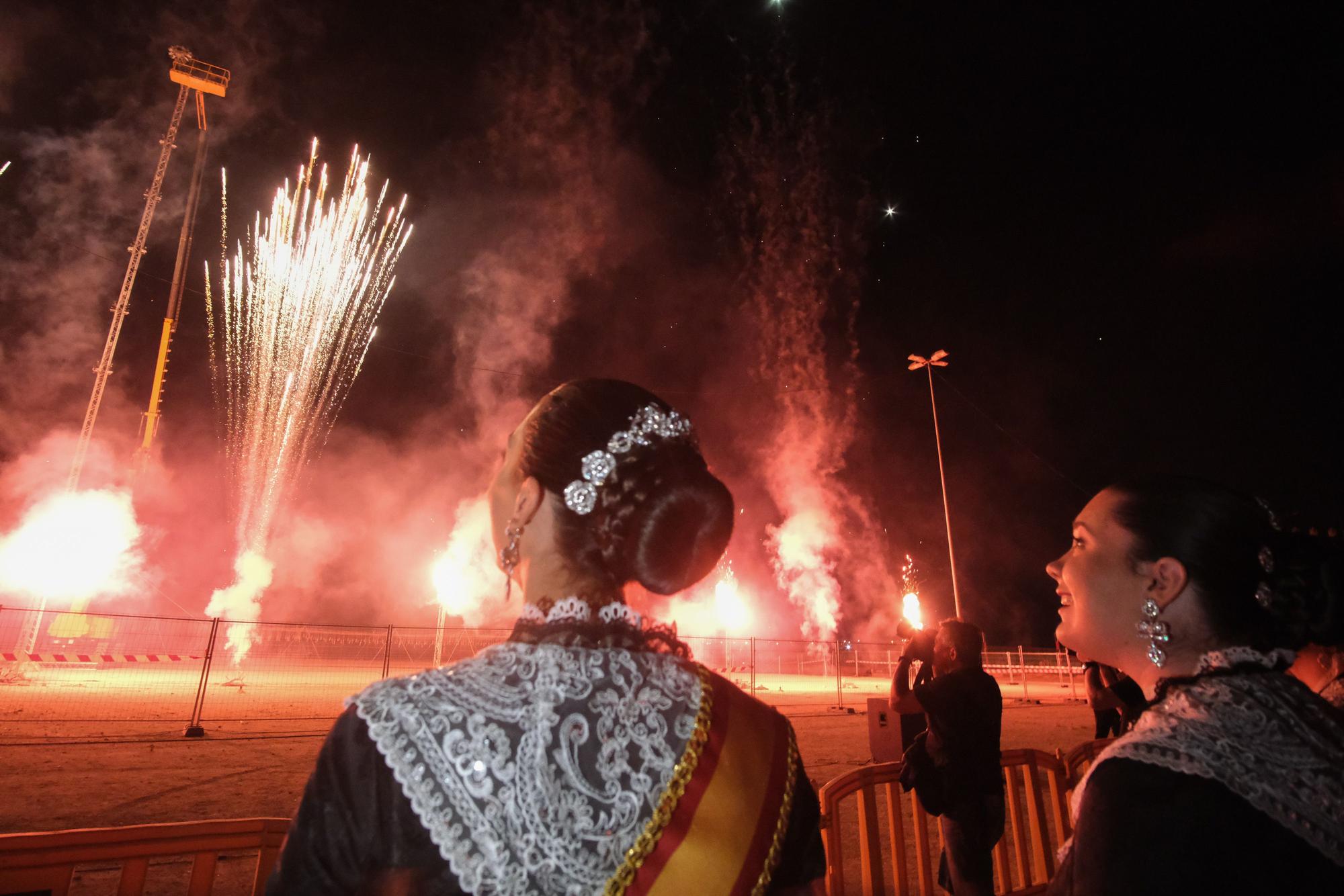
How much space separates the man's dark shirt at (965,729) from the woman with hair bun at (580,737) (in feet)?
10.5

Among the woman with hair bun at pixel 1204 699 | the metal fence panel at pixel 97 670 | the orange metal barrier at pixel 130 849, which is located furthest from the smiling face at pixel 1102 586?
the metal fence panel at pixel 97 670

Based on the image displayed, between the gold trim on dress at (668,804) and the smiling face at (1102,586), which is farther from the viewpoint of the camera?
the smiling face at (1102,586)

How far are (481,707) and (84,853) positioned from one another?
2.31m

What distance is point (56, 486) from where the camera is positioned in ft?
101

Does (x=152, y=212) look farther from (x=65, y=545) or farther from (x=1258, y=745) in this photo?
(x=1258, y=745)

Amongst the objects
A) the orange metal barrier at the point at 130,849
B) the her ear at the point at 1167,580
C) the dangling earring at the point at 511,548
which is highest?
the dangling earring at the point at 511,548

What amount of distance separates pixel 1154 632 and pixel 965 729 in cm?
288

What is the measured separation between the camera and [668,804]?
1275 mm

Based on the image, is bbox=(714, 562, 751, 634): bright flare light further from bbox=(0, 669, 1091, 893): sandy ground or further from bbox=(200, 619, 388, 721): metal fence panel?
bbox=(200, 619, 388, 721): metal fence panel

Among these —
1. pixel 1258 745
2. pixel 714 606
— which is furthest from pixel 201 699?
pixel 714 606

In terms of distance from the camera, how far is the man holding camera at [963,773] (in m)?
4.09

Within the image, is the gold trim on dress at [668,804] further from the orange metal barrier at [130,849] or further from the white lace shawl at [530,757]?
the orange metal barrier at [130,849]

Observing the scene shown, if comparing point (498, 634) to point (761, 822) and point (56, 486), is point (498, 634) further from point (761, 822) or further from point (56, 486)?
point (56, 486)

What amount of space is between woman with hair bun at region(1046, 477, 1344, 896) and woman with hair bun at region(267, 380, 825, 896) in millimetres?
620
